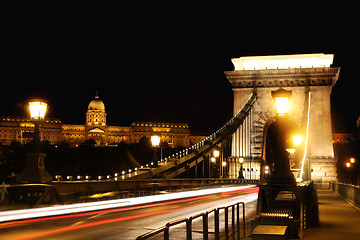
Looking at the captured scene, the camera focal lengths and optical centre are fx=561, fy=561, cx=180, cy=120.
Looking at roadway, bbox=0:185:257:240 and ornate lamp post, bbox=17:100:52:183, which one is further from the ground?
ornate lamp post, bbox=17:100:52:183

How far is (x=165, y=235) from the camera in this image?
5.45 m

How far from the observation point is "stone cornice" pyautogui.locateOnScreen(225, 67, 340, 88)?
159 feet

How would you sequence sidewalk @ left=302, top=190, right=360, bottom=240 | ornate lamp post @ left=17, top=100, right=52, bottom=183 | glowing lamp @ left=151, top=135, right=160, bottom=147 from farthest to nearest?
glowing lamp @ left=151, top=135, right=160, bottom=147, ornate lamp post @ left=17, top=100, right=52, bottom=183, sidewalk @ left=302, top=190, right=360, bottom=240

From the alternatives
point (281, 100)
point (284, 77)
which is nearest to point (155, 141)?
point (281, 100)

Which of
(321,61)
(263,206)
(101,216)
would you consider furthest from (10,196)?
(321,61)

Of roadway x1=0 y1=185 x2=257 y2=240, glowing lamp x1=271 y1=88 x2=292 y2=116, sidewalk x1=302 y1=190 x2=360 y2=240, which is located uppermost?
glowing lamp x1=271 y1=88 x2=292 y2=116

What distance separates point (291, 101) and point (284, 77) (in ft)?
10.2

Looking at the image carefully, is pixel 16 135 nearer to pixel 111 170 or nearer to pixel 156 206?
pixel 111 170

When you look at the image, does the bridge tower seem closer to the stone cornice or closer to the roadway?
the stone cornice

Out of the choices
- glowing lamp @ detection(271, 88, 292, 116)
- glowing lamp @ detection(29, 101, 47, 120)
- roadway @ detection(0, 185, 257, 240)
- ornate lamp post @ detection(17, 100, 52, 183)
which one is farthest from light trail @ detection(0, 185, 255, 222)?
glowing lamp @ detection(271, 88, 292, 116)

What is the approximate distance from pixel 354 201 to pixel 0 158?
81374mm

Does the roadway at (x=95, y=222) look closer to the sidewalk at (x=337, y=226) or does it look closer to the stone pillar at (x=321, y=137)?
the sidewalk at (x=337, y=226)

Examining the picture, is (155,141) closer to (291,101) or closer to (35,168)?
(35,168)

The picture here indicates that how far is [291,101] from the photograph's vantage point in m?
47.1
